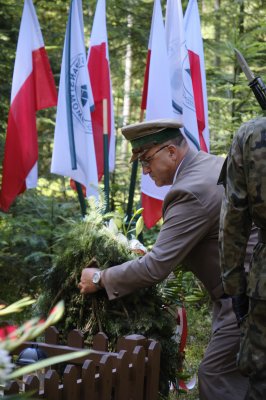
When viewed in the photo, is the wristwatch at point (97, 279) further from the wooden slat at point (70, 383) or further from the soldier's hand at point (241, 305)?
the soldier's hand at point (241, 305)

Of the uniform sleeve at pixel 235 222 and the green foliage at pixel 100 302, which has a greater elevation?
the uniform sleeve at pixel 235 222

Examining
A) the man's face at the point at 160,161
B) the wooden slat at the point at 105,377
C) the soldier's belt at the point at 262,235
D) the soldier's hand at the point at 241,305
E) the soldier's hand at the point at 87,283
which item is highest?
the man's face at the point at 160,161

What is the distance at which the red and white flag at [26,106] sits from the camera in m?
7.19

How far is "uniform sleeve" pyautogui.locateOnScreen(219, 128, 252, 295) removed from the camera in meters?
3.08

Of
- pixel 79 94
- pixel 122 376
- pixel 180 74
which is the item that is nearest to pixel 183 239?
pixel 122 376

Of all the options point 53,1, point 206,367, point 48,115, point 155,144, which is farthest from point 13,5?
point 206,367

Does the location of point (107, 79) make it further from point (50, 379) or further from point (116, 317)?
point (50, 379)

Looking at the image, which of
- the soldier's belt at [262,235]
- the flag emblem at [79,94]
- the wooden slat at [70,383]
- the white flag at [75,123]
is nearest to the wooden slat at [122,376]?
the wooden slat at [70,383]

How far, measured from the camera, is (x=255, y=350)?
120 inches

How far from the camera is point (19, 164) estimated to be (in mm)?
7219

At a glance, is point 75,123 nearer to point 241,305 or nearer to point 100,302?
point 100,302

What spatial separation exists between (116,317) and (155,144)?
0.99 meters

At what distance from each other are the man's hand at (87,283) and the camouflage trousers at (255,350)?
106 centimetres

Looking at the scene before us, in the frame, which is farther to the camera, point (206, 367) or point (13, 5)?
point (13, 5)
